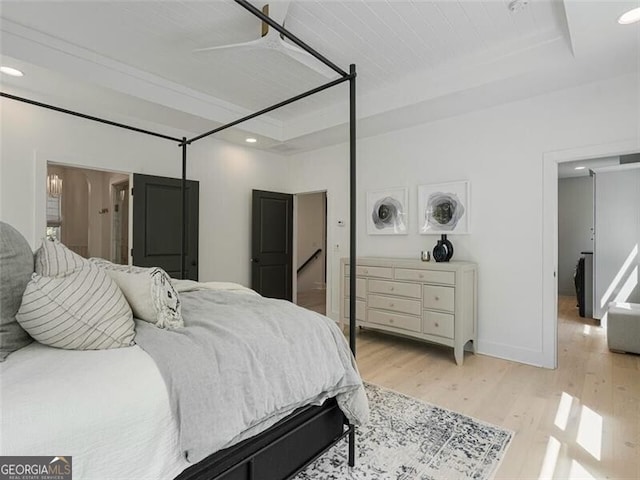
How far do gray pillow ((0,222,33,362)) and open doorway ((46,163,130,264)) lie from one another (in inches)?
157

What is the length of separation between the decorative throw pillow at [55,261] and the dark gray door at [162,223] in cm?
261

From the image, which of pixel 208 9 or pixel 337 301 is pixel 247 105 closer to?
pixel 208 9

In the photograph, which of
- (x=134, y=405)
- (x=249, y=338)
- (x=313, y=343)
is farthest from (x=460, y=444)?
(x=134, y=405)

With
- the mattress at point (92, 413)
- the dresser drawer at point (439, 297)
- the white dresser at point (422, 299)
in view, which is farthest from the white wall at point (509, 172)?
Answer: the mattress at point (92, 413)

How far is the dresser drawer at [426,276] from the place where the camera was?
132 inches

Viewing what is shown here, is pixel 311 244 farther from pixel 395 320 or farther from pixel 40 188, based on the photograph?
pixel 40 188

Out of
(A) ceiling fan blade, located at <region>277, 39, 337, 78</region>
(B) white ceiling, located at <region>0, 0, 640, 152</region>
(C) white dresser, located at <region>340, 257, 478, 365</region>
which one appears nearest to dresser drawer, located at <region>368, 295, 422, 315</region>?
(C) white dresser, located at <region>340, 257, 478, 365</region>

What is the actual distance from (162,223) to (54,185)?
95.1 inches

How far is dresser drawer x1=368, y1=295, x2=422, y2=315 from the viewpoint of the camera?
3.62 m

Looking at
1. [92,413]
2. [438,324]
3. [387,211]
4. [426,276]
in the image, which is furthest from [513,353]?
[92,413]

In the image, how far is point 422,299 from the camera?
3561mm

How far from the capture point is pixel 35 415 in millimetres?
855

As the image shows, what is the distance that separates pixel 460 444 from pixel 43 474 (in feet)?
6.62

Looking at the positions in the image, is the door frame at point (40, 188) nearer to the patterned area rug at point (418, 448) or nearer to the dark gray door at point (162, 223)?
the dark gray door at point (162, 223)
